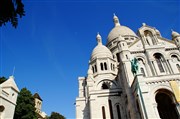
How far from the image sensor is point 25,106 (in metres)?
23.5

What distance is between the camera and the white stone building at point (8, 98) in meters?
15.4

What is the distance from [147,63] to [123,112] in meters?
8.22

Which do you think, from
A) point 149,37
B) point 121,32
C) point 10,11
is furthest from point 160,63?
point 10,11

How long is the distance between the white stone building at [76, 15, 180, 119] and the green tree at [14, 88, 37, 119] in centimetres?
747

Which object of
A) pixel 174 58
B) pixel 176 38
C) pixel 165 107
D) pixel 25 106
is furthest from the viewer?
pixel 176 38

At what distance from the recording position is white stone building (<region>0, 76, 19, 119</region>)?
50.5ft

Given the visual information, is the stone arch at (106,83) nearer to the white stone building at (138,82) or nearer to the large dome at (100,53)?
the white stone building at (138,82)

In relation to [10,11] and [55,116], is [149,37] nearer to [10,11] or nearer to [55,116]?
[10,11]

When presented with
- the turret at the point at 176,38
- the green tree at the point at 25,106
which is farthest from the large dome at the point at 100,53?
the green tree at the point at 25,106

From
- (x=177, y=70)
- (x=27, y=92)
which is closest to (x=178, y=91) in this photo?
(x=177, y=70)

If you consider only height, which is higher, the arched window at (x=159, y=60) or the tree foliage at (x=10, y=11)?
the arched window at (x=159, y=60)

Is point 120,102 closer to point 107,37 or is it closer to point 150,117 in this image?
point 150,117

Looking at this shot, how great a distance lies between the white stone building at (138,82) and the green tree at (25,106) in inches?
294

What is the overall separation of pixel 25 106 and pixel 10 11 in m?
20.9
